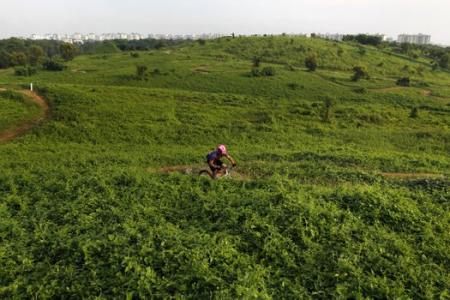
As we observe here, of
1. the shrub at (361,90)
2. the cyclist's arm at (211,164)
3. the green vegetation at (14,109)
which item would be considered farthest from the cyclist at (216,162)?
the shrub at (361,90)

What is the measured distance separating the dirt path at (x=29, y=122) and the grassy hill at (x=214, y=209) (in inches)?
22.5

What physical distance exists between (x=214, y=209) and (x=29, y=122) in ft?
56.6

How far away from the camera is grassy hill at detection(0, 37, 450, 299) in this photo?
290 inches

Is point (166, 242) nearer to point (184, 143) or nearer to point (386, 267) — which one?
point (386, 267)

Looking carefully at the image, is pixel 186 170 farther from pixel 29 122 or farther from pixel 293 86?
pixel 293 86

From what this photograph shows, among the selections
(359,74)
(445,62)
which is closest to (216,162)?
(359,74)

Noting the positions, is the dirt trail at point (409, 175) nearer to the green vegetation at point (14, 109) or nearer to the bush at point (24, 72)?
the green vegetation at point (14, 109)

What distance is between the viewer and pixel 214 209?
33.5ft

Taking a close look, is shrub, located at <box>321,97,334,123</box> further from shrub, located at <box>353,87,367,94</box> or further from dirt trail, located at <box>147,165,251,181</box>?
dirt trail, located at <box>147,165,251,181</box>

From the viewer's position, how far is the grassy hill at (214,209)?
7.37 m

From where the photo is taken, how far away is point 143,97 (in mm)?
28906

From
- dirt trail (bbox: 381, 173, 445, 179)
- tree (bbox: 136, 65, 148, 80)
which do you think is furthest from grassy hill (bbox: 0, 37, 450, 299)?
tree (bbox: 136, 65, 148, 80)

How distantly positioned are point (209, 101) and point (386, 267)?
23674 mm

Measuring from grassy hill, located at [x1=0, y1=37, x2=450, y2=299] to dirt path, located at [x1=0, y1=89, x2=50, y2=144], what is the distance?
0.57 m
